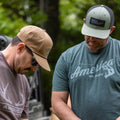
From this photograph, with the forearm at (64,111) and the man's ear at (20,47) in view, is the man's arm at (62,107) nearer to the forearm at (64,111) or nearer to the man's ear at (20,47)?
the forearm at (64,111)

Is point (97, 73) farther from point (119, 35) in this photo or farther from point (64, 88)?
point (119, 35)

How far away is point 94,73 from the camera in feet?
10.1

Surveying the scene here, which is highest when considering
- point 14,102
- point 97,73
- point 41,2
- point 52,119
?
point 97,73

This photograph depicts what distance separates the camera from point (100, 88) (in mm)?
3035

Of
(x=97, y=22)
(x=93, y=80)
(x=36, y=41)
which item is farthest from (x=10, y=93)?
(x=97, y=22)

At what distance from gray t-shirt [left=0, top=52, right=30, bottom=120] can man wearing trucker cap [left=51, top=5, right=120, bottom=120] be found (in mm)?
378

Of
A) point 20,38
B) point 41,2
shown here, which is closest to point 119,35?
point 20,38

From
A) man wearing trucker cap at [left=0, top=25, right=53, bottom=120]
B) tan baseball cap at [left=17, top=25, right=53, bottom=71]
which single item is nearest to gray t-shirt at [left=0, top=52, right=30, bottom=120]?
man wearing trucker cap at [left=0, top=25, right=53, bottom=120]

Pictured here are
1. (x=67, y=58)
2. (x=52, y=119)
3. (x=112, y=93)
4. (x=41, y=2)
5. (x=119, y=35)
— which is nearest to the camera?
(x=112, y=93)

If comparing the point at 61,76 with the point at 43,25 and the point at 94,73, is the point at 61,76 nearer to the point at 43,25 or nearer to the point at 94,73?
the point at 94,73

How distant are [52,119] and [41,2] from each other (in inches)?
177

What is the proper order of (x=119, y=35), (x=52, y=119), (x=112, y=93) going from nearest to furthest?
(x=112, y=93), (x=119, y=35), (x=52, y=119)

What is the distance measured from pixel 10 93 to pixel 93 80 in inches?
31.6

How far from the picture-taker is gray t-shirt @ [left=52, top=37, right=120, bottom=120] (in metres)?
3.03
